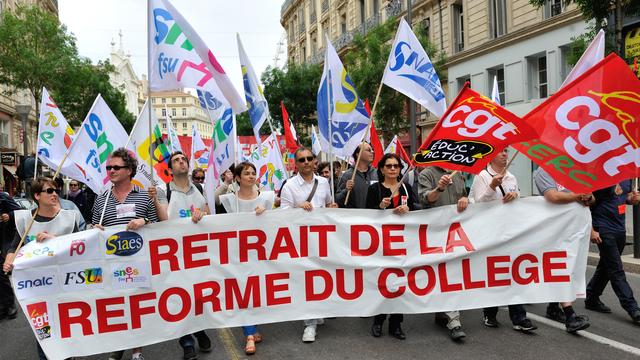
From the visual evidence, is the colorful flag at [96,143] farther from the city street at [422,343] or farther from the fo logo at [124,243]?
the fo logo at [124,243]

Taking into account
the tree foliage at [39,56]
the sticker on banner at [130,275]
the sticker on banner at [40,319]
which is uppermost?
the tree foliage at [39,56]

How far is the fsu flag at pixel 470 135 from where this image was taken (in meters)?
4.30

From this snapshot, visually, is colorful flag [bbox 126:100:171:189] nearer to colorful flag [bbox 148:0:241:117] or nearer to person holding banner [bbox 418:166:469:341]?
colorful flag [bbox 148:0:241:117]

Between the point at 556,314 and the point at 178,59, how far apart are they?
14.3 ft

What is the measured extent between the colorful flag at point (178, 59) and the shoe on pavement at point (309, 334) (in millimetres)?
2202

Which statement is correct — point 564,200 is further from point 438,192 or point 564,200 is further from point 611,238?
point 438,192

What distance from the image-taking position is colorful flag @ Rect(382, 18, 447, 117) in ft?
19.4

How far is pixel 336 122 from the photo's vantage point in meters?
6.25

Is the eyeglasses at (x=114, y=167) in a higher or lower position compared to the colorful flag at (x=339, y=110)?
lower

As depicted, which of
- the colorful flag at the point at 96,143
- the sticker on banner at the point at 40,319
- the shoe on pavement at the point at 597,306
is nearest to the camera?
the sticker on banner at the point at 40,319

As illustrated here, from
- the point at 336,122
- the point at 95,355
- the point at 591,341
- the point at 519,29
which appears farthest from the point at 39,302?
the point at 519,29

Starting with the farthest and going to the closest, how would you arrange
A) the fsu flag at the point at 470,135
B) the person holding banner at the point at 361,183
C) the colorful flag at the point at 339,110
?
the colorful flag at the point at 339,110 < the person holding banner at the point at 361,183 < the fsu flag at the point at 470,135

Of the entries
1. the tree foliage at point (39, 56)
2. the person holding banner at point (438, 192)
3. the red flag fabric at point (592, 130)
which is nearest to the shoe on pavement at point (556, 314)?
the person holding banner at point (438, 192)

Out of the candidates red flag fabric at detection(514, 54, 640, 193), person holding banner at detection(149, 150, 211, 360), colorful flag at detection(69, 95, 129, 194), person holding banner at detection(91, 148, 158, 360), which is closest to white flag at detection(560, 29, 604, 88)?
red flag fabric at detection(514, 54, 640, 193)
